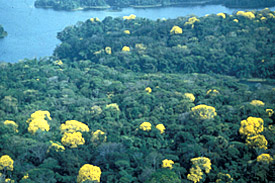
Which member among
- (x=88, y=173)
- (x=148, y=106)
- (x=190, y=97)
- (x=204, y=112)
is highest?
(x=204, y=112)

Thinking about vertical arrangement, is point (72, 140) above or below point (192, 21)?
below

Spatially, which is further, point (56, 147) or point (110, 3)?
point (110, 3)

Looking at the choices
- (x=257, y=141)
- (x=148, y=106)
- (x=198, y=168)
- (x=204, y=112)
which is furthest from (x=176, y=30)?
(x=198, y=168)

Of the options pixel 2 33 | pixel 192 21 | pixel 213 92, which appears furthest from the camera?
pixel 2 33

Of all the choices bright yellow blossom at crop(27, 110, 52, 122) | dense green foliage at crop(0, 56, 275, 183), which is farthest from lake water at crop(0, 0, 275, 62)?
bright yellow blossom at crop(27, 110, 52, 122)

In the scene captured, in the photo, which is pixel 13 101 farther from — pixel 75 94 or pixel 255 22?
pixel 255 22

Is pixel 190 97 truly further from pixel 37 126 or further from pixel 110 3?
pixel 110 3
